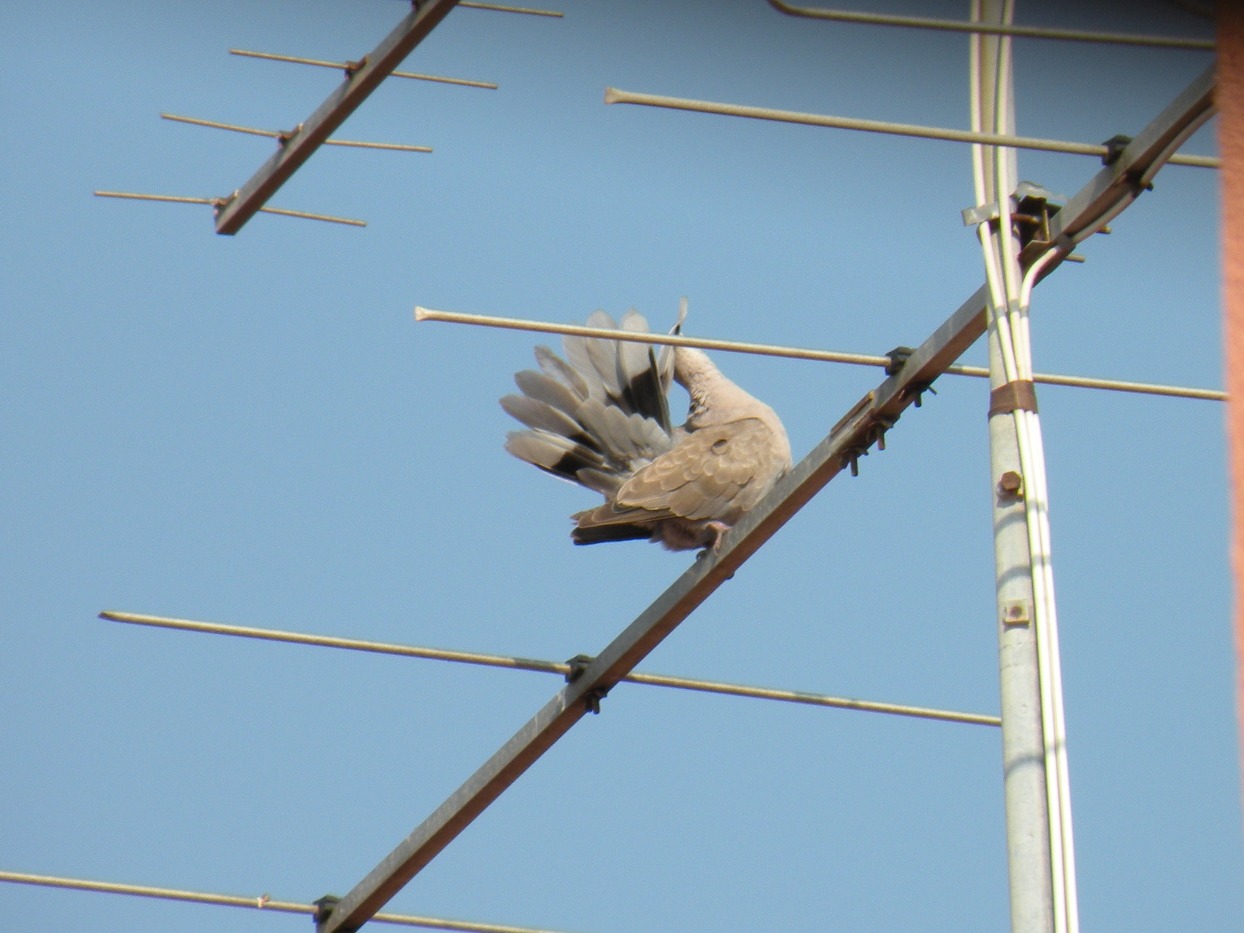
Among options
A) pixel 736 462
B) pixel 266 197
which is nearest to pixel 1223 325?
pixel 266 197

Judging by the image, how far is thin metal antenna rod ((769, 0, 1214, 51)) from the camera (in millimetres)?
2748

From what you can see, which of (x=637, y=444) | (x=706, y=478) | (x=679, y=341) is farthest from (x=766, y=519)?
(x=637, y=444)

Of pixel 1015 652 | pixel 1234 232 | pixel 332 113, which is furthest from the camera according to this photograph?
pixel 332 113

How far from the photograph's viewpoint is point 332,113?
14.7ft

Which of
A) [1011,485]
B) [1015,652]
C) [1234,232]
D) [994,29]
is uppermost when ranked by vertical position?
[994,29]

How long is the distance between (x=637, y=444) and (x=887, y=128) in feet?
12.1

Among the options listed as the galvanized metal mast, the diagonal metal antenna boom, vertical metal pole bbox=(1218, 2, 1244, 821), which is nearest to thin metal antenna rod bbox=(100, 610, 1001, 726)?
the diagonal metal antenna boom

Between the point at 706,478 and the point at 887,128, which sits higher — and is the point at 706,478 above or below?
above

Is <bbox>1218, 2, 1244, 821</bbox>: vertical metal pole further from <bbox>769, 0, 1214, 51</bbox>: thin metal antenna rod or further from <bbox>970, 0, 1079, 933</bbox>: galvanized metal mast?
<bbox>970, 0, 1079, 933</bbox>: galvanized metal mast

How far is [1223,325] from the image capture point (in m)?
1.97

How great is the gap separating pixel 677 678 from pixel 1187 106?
8.89 ft

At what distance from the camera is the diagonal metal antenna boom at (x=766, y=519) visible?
3.64 m

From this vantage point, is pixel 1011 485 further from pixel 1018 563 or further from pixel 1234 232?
pixel 1234 232

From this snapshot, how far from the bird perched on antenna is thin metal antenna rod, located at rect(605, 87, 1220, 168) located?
3.13 meters
